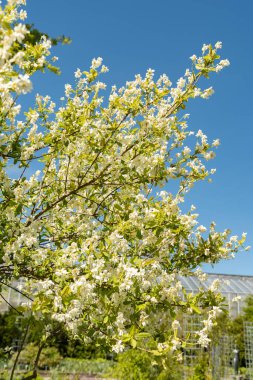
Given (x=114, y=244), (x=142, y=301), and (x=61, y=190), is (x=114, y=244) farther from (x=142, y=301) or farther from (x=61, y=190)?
(x=61, y=190)

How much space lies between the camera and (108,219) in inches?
184

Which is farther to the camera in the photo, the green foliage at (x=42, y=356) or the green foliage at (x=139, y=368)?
the green foliage at (x=42, y=356)

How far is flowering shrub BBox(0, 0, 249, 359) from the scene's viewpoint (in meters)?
3.33

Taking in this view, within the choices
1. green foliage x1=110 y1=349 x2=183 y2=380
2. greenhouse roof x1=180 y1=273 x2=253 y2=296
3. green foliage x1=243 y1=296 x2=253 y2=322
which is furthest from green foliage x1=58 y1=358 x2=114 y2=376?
green foliage x1=243 y1=296 x2=253 y2=322

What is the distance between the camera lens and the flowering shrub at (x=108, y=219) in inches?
131

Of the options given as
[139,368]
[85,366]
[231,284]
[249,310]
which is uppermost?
[231,284]

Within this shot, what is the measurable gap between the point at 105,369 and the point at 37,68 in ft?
58.8

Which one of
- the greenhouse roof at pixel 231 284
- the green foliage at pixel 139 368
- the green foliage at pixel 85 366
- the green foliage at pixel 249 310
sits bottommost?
the green foliage at pixel 139 368

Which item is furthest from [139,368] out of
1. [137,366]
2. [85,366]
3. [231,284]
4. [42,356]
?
[231,284]

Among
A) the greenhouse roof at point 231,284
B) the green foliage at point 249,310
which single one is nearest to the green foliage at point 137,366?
the green foliage at point 249,310

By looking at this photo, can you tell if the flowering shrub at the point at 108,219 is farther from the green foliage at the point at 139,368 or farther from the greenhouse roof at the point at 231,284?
the greenhouse roof at the point at 231,284

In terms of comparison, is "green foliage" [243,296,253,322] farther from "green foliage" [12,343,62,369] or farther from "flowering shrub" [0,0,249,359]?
"flowering shrub" [0,0,249,359]

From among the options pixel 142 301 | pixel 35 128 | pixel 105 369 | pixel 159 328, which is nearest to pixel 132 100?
pixel 35 128

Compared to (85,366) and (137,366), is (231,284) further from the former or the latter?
(137,366)
